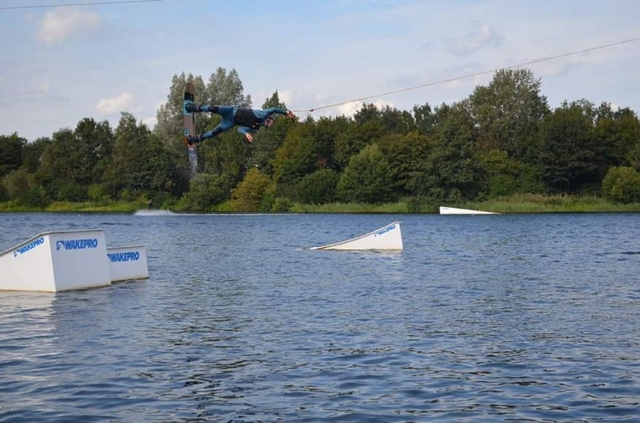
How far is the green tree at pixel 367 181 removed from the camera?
122 m

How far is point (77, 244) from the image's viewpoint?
2722 cm

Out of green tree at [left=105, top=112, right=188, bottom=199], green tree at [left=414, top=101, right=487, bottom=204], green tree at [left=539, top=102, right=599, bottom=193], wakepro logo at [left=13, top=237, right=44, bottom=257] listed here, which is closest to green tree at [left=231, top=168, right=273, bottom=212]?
green tree at [left=105, top=112, right=188, bottom=199]

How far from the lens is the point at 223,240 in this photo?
2406 inches

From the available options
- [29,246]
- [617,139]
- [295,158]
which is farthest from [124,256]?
[617,139]

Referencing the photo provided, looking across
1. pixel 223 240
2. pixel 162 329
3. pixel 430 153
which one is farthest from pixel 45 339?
pixel 430 153

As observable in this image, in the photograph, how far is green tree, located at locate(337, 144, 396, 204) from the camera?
122500mm

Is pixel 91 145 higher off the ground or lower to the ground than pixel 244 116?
higher

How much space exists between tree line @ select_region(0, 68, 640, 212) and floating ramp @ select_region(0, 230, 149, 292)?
273ft

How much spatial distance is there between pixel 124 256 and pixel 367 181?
91818 mm

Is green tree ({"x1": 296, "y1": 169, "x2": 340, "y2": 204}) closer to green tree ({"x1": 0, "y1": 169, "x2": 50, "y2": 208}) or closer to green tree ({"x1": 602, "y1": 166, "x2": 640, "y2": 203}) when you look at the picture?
green tree ({"x1": 602, "y1": 166, "x2": 640, "y2": 203})

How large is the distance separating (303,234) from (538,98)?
93839 mm

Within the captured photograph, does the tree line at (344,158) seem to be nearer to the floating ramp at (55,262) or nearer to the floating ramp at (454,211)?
the floating ramp at (454,211)

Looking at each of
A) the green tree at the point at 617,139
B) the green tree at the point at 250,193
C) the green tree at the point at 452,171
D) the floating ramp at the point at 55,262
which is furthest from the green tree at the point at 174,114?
the floating ramp at the point at 55,262

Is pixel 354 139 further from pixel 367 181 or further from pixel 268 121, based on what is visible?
pixel 268 121
